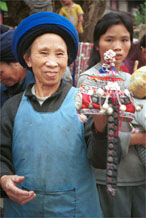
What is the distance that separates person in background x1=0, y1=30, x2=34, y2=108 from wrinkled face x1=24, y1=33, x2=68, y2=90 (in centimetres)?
67

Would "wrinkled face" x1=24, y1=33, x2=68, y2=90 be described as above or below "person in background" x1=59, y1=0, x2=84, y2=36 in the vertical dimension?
below

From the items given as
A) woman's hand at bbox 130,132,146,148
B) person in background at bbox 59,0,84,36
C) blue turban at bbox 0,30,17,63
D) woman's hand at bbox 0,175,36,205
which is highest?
person in background at bbox 59,0,84,36

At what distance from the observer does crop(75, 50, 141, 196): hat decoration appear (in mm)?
1103

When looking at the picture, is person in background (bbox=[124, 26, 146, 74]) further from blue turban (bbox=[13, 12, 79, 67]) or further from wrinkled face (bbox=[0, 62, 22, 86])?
A: blue turban (bbox=[13, 12, 79, 67])

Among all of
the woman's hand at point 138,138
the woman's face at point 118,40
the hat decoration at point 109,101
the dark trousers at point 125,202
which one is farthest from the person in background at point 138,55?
the hat decoration at point 109,101

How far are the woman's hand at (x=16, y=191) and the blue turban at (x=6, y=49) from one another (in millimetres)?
1145

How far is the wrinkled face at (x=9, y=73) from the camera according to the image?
2.32m

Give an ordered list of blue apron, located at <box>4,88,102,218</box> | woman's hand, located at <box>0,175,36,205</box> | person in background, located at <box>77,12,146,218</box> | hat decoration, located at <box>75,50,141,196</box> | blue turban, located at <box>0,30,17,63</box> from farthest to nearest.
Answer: blue turban, located at <box>0,30,17,63</box>
person in background, located at <box>77,12,146,218</box>
blue apron, located at <box>4,88,102,218</box>
woman's hand, located at <box>0,175,36,205</box>
hat decoration, located at <box>75,50,141,196</box>

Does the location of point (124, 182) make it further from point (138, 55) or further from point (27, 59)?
point (138, 55)

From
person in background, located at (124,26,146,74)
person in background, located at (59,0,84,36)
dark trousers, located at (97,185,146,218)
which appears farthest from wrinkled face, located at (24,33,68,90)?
person in background, located at (59,0,84,36)

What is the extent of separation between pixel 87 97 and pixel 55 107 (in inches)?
20.8

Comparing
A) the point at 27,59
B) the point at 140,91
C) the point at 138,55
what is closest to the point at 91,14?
the point at 138,55

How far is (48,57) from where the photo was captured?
1.57m

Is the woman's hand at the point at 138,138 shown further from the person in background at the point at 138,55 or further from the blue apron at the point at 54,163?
the person in background at the point at 138,55
